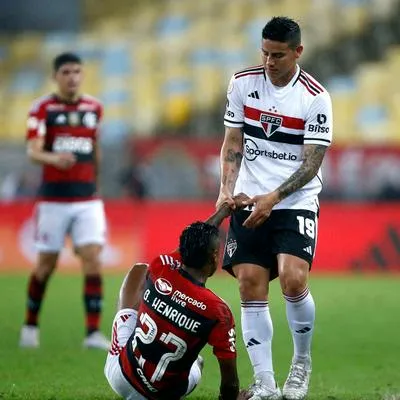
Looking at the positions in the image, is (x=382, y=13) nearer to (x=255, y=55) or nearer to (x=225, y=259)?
(x=255, y=55)

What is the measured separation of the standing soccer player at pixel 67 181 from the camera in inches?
439

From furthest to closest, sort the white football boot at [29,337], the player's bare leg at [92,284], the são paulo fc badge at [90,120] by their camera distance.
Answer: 1. the são paulo fc badge at [90,120]
2. the player's bare leg at [92,284]
3. the white football boot at [29,337]

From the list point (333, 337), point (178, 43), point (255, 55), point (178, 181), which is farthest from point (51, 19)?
point (333, 337)

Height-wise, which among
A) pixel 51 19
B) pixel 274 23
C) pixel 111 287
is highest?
pixel 51 19

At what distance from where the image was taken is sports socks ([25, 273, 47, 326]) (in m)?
11.0

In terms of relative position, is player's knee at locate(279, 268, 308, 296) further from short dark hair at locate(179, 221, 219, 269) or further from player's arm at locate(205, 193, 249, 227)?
short dark hair at locate(179, 221, 219, 269)

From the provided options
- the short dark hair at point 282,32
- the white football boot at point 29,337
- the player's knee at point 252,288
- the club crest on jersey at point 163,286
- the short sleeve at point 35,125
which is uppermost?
the short dark hair at point 282,32

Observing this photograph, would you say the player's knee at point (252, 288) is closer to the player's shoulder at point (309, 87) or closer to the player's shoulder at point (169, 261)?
the player's shoulder at point (169, 261)

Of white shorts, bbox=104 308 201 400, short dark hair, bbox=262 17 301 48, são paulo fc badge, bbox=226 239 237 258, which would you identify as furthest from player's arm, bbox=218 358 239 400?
short dark hair, bbox=262 17 301 48

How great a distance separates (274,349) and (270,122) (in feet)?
11.2

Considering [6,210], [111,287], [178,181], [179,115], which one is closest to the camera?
[111,287]

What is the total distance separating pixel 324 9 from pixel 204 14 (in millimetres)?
2713

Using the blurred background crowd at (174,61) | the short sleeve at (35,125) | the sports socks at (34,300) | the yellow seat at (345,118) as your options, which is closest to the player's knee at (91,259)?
the sports socks at (34,300)

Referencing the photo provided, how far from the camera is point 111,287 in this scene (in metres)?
16.5
